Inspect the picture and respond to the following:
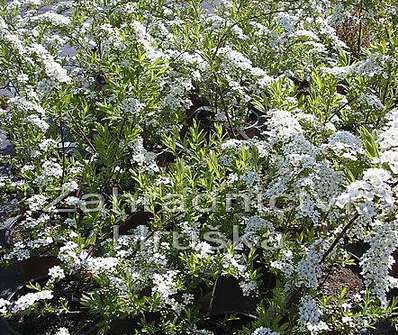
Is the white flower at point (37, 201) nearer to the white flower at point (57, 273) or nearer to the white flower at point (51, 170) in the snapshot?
the white flower at point (51, 170)

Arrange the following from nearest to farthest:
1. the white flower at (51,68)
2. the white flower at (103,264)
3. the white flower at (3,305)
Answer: the white flower at (103,264), the white flower at (3,305), the white flower at (51,68)

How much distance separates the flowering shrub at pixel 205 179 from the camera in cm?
242

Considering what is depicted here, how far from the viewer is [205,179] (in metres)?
2.82

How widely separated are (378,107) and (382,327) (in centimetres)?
124

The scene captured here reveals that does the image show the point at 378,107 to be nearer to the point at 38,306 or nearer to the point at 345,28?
the point at 38,306

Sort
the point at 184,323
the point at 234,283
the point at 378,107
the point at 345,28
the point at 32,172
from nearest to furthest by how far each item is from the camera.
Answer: the point at 184,323, the point at 378,107, the point at 234,283, the point at 32,172, the point at 345,28

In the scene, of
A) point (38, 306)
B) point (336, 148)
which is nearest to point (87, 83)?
point (38, 306)

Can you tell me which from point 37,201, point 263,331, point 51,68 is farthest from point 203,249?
point 51,68

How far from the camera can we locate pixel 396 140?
2018 millimetres

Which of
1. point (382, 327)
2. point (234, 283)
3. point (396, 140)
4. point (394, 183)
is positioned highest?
point (396, 140)

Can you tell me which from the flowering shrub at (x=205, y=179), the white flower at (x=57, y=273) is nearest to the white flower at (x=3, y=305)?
the flowering shrub at (x=205, y=179)

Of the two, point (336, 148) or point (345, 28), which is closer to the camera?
point (336, 148)

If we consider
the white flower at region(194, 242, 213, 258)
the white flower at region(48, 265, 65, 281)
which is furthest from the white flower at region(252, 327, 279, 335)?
the white flower at region(48, 265, 65, 281)

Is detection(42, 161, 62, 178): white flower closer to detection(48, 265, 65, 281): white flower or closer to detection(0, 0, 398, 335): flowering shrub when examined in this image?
detection(0, 0, 398, 335): flowering shrub
